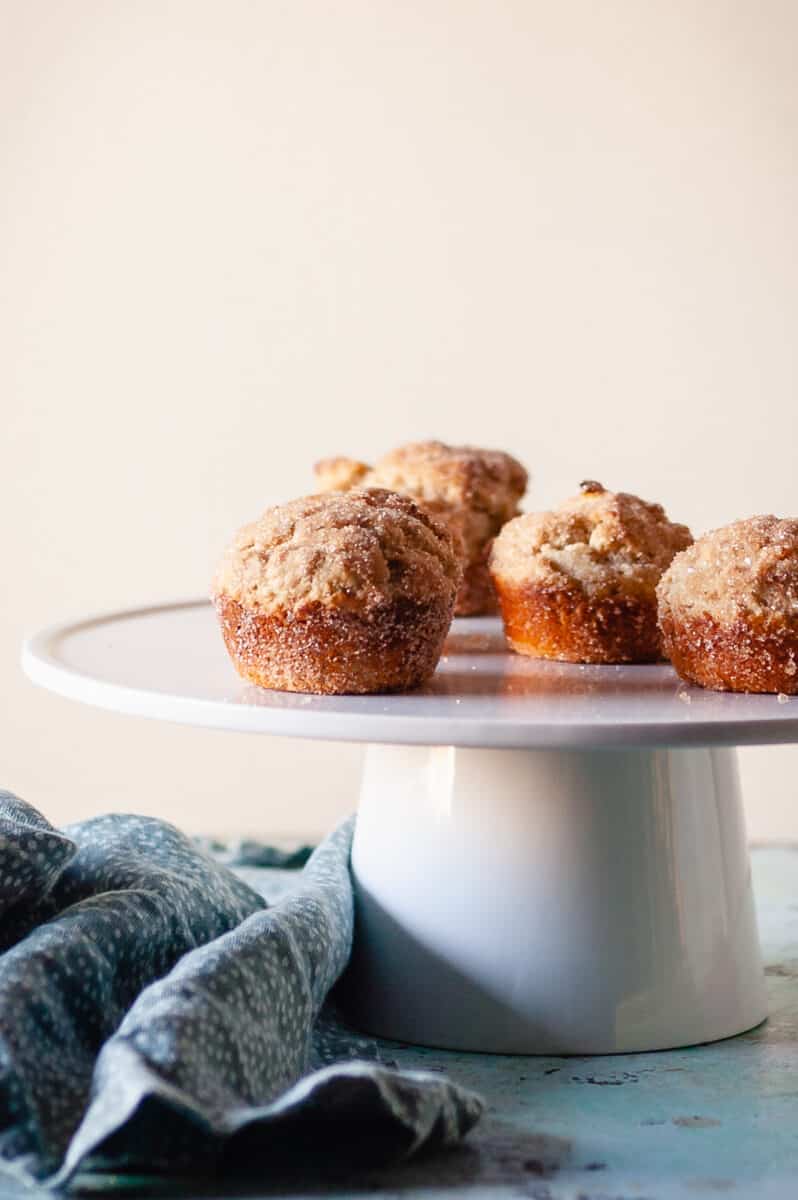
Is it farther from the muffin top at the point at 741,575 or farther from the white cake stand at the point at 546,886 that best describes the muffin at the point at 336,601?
the muffin top at the point at 741,575

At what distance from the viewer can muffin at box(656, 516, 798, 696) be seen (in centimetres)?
160

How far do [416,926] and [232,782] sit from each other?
200 centimetres

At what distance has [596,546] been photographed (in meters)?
1.85

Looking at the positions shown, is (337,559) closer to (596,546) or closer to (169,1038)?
(596,546)

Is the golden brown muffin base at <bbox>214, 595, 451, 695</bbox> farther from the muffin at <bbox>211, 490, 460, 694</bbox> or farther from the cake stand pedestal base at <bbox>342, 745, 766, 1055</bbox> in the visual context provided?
the cake stand pedestal base at <bbox>342, 745, 766, 1055</bbox>

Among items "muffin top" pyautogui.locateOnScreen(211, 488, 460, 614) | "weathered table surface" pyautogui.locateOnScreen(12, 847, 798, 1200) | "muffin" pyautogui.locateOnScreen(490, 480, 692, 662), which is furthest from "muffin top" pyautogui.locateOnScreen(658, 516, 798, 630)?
"weathered table surface" pyautogui.locateOnScreen(12, 847, 798, 1200)

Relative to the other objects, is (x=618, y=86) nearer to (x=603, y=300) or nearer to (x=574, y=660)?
(x=603, y=300)

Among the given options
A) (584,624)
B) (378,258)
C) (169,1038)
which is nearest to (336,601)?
(584,624)

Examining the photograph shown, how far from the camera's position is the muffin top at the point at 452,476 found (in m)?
2.16

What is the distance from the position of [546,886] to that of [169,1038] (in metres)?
0.52

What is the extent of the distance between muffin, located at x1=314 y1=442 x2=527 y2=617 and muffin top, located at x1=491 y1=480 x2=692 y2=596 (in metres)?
0.23

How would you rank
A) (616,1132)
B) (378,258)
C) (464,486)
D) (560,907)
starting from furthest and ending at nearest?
(378,258)
(464,486)
(560,907)
(616,1132)

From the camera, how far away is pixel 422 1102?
1416 mm

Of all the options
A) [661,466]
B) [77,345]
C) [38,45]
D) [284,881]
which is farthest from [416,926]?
[38,45]
